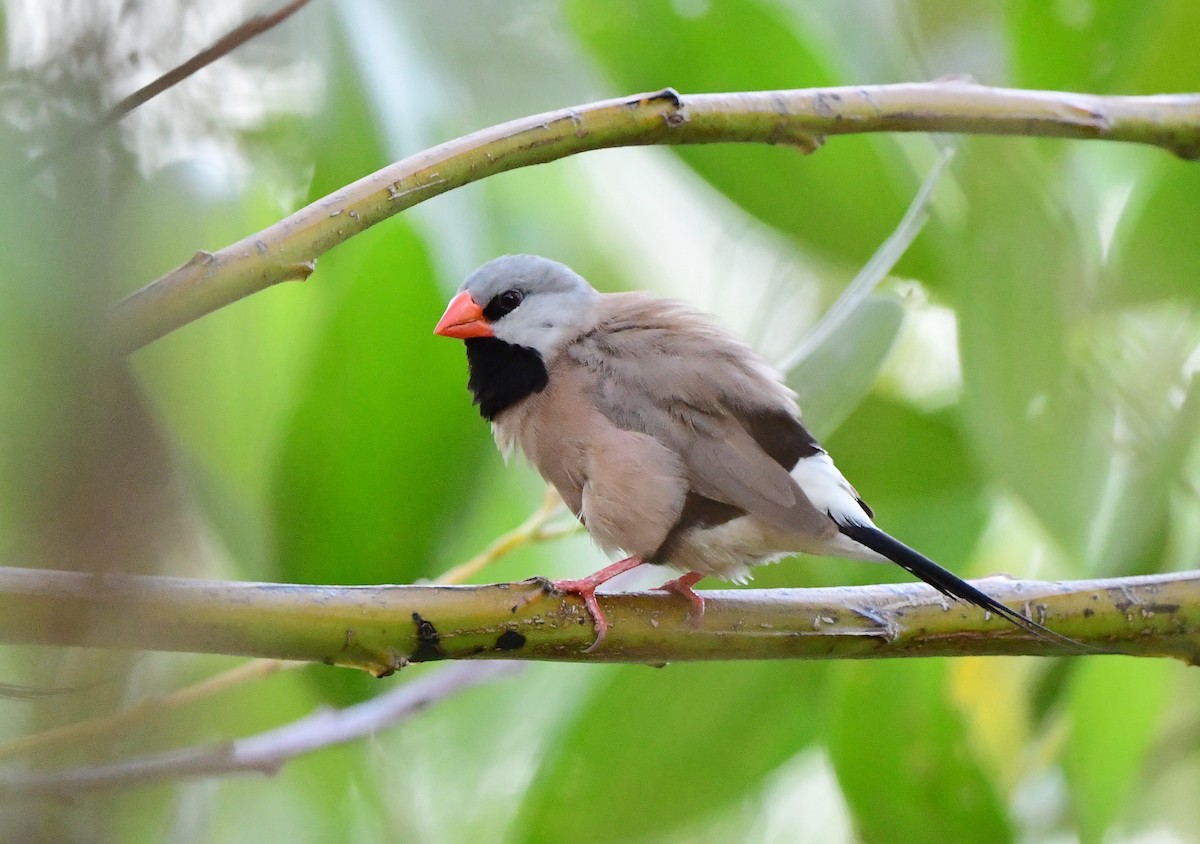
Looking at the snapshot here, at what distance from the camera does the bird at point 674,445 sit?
90 centimetres

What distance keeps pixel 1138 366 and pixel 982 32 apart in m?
A: 0.35

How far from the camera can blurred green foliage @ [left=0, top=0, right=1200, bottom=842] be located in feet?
3.06

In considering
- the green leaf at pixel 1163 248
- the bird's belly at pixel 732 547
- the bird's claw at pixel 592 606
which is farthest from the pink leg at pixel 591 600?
the green leaf at pixel 1163 248

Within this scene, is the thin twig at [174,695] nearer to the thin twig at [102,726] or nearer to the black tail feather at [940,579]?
the thin twig at [102,726]

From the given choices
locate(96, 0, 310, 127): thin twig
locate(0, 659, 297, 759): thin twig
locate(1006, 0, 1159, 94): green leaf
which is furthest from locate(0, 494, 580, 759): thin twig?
locate(1006, 0, 1159, 94): green leaf

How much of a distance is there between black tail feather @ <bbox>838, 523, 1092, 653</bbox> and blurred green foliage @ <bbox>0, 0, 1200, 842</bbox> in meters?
0.12

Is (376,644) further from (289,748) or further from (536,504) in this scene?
(536,504)

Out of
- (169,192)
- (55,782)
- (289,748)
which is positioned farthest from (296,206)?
(55,782)

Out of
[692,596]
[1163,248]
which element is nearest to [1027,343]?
[1163,248]

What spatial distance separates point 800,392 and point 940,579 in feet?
0.70

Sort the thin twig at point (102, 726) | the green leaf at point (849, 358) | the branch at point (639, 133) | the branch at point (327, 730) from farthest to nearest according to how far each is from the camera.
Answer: the green leaf at point (849, 358)
the branch at point (327, 730)
the branch at point (639, 133)
the thin twig at point (102, 726)

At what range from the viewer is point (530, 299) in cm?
109

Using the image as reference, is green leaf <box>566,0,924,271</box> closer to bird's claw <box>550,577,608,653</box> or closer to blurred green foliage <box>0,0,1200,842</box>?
blurred green foliage <box>0,0,1200,842</box>

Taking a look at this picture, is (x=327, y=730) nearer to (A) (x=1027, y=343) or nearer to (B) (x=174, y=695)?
(B) (x=174, y=695)
